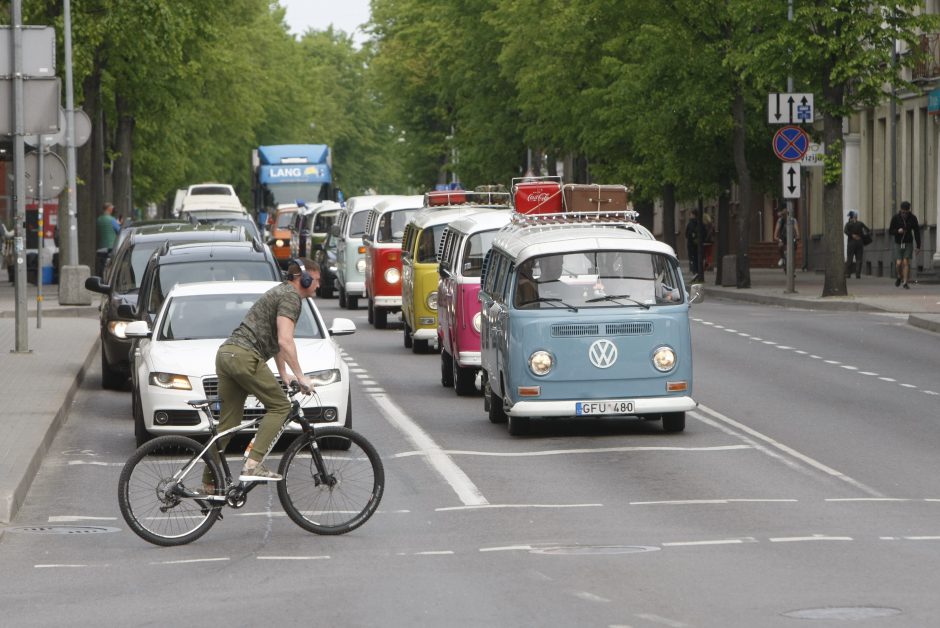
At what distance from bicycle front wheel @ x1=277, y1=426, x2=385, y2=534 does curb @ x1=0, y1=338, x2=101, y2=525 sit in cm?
199

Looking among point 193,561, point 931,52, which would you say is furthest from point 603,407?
point 931,52

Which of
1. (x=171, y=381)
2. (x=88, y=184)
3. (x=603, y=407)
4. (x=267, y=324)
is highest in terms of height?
(x=88, y=184)

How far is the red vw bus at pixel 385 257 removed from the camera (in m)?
34.0

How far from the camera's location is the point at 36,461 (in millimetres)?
16297

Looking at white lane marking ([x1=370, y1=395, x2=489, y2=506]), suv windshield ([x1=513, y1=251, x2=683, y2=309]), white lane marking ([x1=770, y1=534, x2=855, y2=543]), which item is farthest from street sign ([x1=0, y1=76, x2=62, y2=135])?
white lane marking ([x1=770, y1=534, x2=855, y2=543])

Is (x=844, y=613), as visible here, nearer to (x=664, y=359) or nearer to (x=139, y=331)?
(x=664, y=359)

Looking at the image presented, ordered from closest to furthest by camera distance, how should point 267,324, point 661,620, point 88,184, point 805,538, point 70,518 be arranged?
point 661,620, point 805,538, point 267,324, point 70,518, point 88,184

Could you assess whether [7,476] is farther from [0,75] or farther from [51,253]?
[51,253]

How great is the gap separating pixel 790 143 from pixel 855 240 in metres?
10.6

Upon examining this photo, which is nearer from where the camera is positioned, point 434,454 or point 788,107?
point 434,454

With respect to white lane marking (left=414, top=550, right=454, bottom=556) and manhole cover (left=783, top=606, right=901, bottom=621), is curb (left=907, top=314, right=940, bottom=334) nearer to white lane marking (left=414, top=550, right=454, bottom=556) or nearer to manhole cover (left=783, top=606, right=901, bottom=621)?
white lane marking (left=414, top=550, right=454, bottom=556)

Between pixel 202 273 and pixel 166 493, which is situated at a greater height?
pixel 202 273

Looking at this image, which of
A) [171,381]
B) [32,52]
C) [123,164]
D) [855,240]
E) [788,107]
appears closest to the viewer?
[171,381]

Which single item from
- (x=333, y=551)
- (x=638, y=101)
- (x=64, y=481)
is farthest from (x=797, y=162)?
(x=333, y=551)
